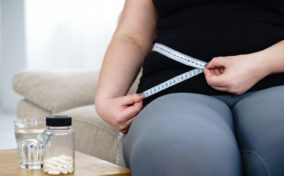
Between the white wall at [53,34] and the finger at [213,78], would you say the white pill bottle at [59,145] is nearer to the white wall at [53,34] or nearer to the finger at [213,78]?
the finger at [213,78]

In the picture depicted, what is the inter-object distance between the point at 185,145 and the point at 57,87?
4.89 ft

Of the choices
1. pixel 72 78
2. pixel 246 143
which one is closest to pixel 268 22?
pixel 246 143

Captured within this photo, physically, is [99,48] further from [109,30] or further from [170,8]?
[170,8]

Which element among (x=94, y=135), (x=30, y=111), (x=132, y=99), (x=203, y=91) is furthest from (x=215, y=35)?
(x=30, y=111)

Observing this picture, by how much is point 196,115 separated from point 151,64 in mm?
350

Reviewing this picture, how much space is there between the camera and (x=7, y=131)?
426cm

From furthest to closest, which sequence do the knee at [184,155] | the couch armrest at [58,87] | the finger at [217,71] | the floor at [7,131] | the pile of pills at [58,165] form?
the floor at [7,131] → the couch armrest at [58,87] → the finger at [217,71] → the pile of pills at [58,165] → the knee at [184,155]

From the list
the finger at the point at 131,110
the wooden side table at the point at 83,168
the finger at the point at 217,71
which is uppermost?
the finger at the point at 217,71

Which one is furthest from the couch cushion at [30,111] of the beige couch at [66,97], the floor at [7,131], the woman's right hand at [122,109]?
the floor at [7,131]

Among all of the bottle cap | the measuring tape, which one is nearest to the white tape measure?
the measuring tape

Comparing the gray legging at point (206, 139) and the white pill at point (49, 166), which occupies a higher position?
the gray legging at point (206, 139)

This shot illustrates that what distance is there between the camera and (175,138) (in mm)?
658

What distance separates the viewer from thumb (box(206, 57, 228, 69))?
3.12ft

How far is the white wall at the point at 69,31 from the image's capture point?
4754 mm
